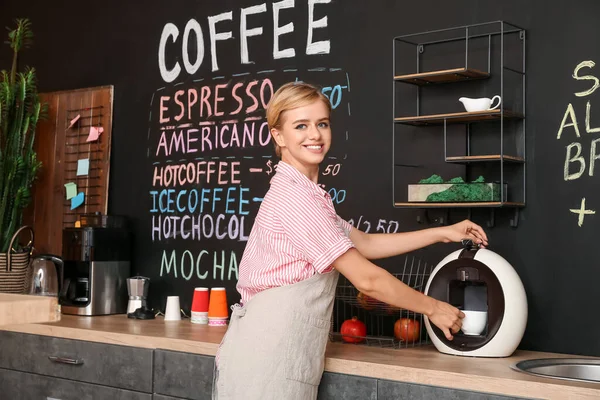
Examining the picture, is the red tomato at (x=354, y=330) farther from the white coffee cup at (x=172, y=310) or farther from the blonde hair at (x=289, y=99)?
the white coffee cup at (x=172, y=310)

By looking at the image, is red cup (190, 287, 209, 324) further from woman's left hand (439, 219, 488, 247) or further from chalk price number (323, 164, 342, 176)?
woman's left hand (439, 219, 488, 247)

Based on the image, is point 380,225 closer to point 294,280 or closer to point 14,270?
point 294,280


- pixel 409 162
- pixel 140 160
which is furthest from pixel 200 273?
pixel 409 162

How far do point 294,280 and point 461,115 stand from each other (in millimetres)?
819

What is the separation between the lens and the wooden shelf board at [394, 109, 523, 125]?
109 inches

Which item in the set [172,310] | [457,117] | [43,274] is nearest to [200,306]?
[172,310]

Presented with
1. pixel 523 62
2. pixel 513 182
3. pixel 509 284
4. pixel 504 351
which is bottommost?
pixel 504 351

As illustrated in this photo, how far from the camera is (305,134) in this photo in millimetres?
2490

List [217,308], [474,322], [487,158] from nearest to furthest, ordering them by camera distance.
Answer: [474,322] < [487,158] < [217,308]

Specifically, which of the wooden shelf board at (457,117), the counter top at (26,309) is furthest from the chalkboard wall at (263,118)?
the counter top at (26,309)

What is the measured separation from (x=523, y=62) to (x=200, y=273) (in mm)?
A: 1696

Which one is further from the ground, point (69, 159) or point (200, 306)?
point (69, 159)

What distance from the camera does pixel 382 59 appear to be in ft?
10.6

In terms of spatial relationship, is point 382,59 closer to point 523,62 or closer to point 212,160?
point 523,62
